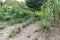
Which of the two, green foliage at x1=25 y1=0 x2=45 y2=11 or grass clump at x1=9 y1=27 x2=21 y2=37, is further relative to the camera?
green foliage at x1=25 y1=0 x2=45 y2=11

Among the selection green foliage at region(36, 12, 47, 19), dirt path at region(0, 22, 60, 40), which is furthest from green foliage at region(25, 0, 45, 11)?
dirt path at region(0, 22, 60, 40)

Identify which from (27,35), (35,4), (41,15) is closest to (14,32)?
(27,35)

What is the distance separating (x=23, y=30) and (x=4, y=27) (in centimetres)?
123

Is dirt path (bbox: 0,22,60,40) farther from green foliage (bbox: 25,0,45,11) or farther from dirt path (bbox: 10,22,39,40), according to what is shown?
green foliage (bbox: 25,0,45,11)

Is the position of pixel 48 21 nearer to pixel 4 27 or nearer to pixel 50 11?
pixel 50 11

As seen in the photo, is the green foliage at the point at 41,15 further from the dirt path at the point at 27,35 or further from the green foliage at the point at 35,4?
the dirt path at the point at 27,35

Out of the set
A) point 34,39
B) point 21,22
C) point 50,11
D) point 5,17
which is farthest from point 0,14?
point 34,39

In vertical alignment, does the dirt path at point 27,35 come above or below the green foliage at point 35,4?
below

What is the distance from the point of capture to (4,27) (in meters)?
9.04

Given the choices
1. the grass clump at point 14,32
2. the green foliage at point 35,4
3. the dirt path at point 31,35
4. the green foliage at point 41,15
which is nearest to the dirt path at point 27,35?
the dirt path at point 31,35

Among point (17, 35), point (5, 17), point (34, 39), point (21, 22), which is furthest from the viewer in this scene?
point (5, 17)

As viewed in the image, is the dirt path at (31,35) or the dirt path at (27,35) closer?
the dirt path at (31,35)

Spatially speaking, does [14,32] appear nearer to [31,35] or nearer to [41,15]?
[31,35]

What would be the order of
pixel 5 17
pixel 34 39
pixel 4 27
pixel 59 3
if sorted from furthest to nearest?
1. pixel 5 17
2. pixel 4 27
3. pixel 59 3
4. pixel 34 39
